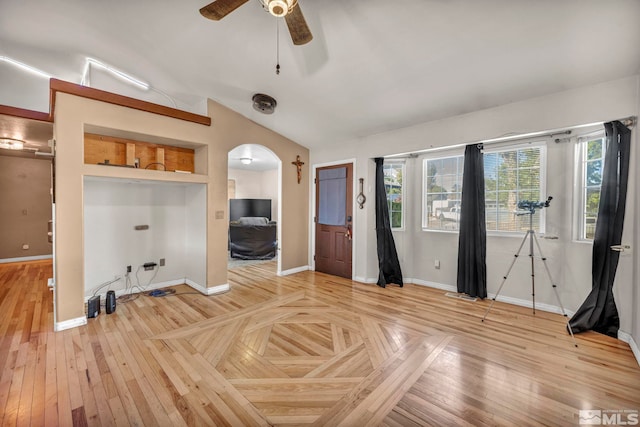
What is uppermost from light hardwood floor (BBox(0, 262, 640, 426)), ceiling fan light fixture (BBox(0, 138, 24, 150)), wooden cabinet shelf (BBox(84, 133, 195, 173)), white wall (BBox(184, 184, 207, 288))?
ceiling fan light fixture (BBox(0, 138, 24, 150))

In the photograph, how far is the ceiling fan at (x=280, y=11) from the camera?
65.2 inches

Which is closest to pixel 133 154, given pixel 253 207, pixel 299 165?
pixel 299 165

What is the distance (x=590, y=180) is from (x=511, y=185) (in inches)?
29.5

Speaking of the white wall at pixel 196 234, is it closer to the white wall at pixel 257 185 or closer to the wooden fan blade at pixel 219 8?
the wooden fan blade at pixel 219 8

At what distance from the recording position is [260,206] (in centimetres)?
838

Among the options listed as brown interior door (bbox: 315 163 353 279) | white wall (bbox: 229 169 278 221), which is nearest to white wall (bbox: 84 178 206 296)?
brown interior door (bbox: 315 163 353 279)

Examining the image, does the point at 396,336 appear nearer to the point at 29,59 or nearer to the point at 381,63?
the point at 381,63

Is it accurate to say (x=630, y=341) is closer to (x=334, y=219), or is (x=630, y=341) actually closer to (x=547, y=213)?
(x=547, y=213)

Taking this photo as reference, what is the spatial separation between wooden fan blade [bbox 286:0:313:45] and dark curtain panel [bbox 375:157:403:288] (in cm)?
269

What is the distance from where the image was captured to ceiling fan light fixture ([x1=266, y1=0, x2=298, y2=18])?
163 centimetres

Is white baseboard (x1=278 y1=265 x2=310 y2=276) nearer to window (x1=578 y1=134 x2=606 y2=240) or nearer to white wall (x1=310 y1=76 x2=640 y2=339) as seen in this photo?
white wall (x1=310 y1=76 x2=640 y2=339)

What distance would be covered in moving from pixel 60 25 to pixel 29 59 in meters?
1.30

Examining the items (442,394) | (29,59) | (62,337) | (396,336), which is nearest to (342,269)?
(396,336)

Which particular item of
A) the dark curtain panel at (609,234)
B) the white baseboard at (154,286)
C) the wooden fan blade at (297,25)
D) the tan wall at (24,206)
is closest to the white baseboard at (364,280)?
the dark curtain panel at (609,234)
